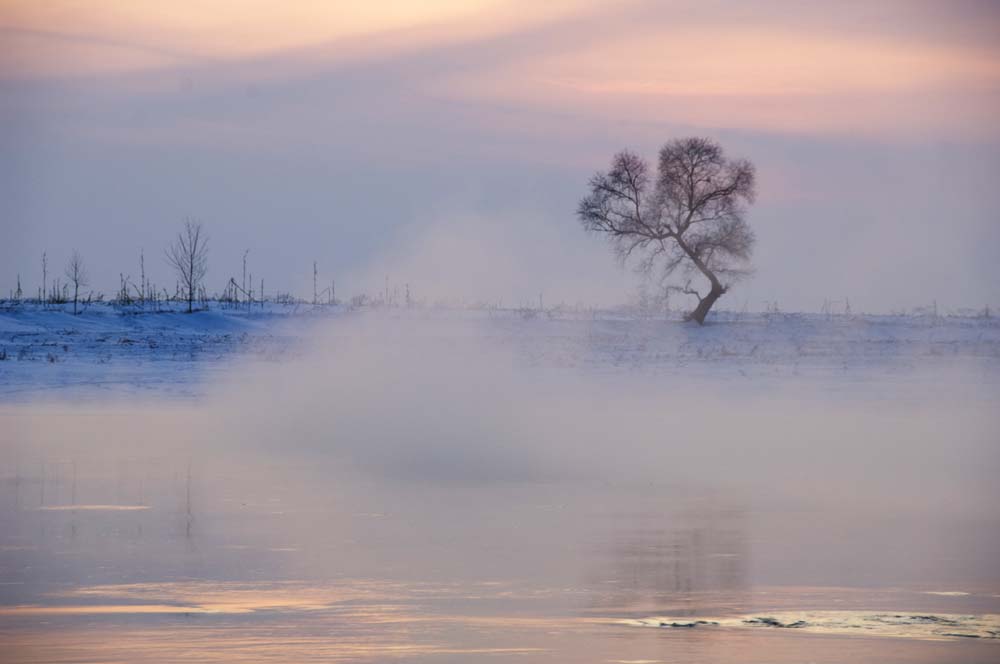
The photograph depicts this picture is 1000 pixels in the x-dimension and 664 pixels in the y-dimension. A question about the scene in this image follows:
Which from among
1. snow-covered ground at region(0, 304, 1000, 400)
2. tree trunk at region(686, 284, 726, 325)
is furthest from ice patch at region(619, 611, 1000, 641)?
tree trunk at region(686, 284, 726, 325)

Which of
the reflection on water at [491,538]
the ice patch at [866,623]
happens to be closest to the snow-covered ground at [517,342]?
the reflection on water at [491,538]

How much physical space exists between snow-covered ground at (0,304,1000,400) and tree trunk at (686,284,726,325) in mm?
1043

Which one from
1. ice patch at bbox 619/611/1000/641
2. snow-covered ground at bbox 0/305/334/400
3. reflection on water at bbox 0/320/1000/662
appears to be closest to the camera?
reflection on water at bbox 0/320/1000/662

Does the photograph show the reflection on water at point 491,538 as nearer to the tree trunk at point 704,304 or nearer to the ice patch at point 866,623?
the ice patch at point 866,623

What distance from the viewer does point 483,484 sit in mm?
16594

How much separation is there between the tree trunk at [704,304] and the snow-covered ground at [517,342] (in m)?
1.04

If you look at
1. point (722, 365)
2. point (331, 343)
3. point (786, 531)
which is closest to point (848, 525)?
point (786, 531)

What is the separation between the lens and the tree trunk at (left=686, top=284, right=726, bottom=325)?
65125mm

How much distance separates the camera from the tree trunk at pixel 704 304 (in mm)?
65125

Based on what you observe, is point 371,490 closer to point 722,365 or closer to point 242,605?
point 242,605

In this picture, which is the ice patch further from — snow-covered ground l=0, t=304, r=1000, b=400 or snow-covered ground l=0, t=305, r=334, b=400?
snow-covered ground l=0, t=304, r=1000, b=400

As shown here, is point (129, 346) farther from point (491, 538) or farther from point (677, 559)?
point (677, 559)

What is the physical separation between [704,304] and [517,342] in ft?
45.7

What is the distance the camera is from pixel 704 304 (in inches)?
2571
